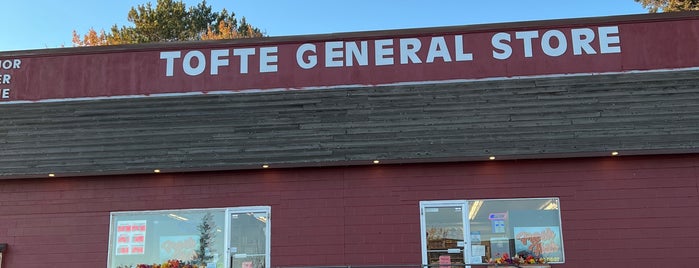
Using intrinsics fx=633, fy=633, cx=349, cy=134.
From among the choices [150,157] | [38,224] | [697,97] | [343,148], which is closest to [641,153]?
[697,97]

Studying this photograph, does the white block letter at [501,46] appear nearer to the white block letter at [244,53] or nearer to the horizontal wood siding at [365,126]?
the horizontal wood siding at [365,126]

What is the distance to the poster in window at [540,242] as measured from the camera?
10.7 meters

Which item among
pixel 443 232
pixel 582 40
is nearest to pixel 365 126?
pixel 443 232

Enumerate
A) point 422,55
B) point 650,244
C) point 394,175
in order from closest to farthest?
1. point 650,244
2. point 394,175
3. point 422,55

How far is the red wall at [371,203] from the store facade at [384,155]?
0.09ft

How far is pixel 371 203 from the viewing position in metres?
11.1

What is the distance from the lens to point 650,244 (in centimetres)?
1043

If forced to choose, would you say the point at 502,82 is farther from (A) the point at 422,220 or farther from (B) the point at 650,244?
(B) the point at 650,244

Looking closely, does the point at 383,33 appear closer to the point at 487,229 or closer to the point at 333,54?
the point at 333,54

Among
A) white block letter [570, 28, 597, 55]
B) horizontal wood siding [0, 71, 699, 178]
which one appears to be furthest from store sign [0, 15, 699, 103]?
horizontal wood siding [0, 71, 699, 178]

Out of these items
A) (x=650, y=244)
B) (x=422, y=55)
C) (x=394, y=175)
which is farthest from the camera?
(x=422, y=55)

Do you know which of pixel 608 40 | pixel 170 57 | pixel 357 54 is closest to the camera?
pixel 608 40

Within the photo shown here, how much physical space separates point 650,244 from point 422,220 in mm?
3745

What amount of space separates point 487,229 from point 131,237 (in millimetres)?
6319
